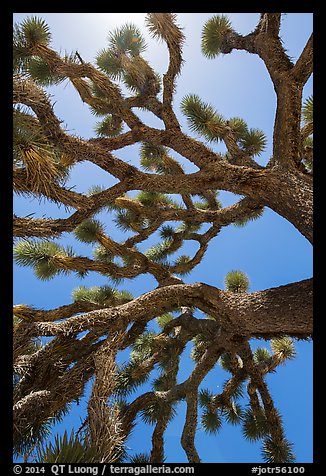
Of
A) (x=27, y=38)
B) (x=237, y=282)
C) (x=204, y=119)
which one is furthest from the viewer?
(x=237, y=282)

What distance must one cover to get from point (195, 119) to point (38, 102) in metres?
2.13

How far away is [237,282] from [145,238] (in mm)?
1389

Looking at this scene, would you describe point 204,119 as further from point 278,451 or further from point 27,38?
point 278,451

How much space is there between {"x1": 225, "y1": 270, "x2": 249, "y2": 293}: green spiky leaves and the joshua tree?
26 millimetres

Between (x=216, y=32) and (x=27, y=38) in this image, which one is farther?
(x=216, y=32)

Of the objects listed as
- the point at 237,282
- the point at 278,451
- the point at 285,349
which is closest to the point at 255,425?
the point at 278,451

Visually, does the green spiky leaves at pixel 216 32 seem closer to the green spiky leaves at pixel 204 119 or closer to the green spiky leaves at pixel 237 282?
the green spiky leaves at pixel 204 119

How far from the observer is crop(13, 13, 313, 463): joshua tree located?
229 cm

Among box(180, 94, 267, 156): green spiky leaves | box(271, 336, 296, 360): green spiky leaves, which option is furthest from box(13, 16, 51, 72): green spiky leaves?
box(271, 336, 296, 360): green spiky leaves

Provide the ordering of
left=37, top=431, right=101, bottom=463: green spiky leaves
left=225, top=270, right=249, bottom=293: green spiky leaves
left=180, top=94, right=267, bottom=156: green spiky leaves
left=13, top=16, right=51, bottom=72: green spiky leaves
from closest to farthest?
left=37, top=431, right=101, bottom=463: green spiky leaves < left=13, top=16, right=51, bottom=72: green spiky leaves < left=180, top=94, right=267, bottom=156: green spiky leaves < left=225, top=270, right=249, bottom=293: green spiky leaves

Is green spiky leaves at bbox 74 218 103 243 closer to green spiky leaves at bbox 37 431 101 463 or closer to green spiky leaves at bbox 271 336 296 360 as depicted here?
green spiky leaves at bbox 271 336 296 360

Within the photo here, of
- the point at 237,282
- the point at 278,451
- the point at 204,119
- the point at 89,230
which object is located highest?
the point at 204,119

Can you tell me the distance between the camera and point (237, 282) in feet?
14.6
